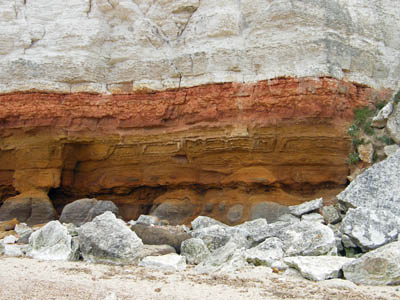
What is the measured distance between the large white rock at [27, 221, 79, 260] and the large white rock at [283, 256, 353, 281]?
2605 millimetres

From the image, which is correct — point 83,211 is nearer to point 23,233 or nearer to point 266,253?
point 23,233

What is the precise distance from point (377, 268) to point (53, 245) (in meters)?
3.83

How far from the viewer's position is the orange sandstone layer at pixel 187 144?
9016mm

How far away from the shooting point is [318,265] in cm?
459

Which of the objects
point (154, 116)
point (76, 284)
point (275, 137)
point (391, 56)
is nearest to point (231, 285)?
point (76, 284)

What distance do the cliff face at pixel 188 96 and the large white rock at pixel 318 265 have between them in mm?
4201

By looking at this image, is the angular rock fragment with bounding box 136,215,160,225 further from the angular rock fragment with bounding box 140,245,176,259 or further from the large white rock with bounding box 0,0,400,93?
the angular rock fragment with bounding box 140,245,176,259

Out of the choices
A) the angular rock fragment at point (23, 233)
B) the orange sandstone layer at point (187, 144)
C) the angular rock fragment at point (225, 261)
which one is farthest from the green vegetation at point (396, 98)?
the angular rock fragment at point (23, 233)

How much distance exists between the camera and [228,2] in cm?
1030

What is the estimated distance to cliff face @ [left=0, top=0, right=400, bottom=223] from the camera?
9078 mm

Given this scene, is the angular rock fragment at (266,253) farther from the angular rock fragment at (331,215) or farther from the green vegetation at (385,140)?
the green vegetation at (385,140)

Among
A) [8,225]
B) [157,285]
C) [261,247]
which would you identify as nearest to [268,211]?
[261,247]

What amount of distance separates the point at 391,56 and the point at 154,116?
17.6 feet

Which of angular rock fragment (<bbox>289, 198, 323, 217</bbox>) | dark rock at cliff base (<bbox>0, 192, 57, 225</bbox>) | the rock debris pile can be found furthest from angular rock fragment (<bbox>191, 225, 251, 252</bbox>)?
dark rock at cliff base (<bbox>0, 192, 57, 225</bbox>)
